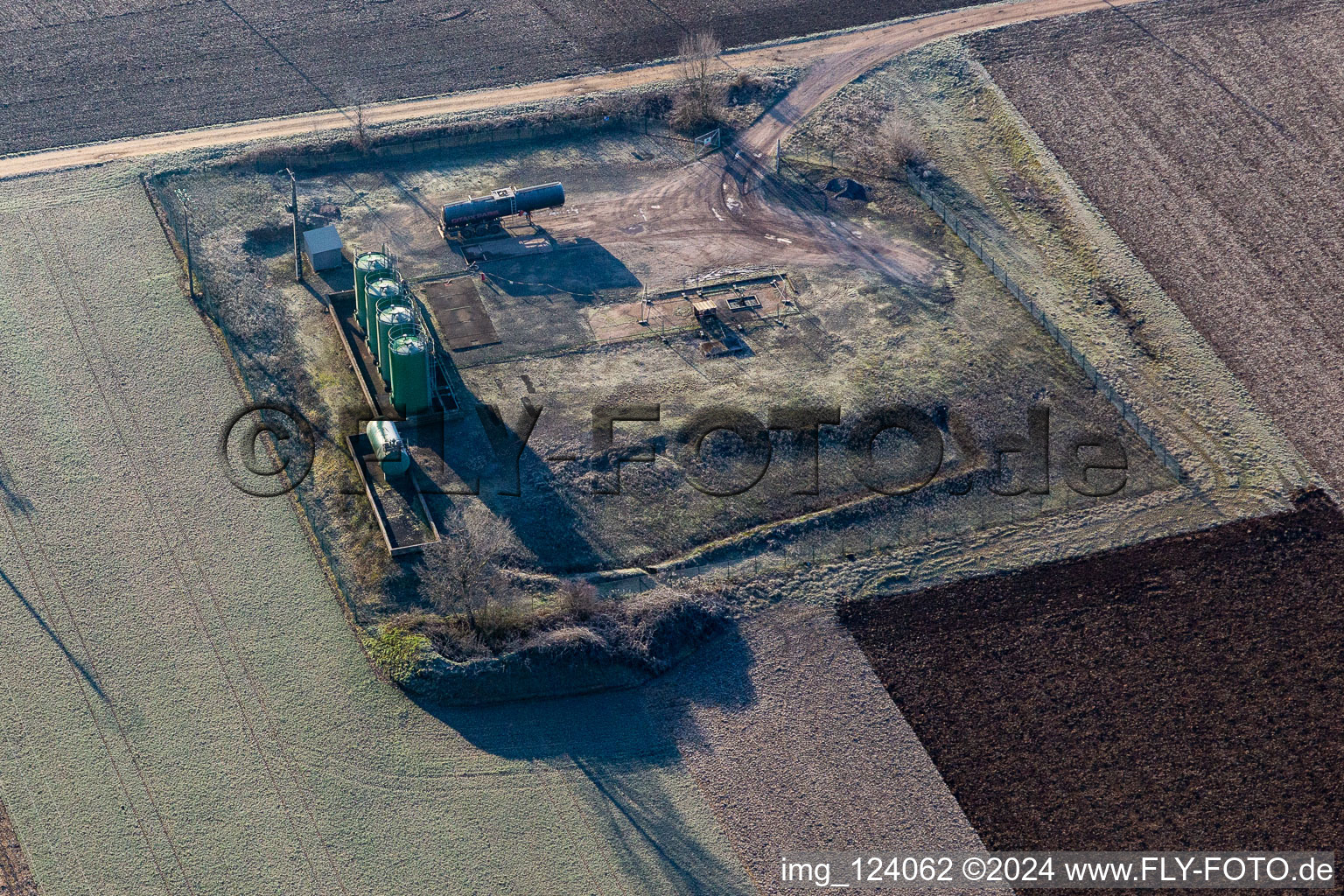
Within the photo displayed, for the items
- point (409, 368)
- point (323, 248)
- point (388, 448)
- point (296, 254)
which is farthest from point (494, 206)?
point (388, 448)

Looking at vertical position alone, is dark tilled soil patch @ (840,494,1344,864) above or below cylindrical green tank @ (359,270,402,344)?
below

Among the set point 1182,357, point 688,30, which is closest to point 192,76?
point 688,30

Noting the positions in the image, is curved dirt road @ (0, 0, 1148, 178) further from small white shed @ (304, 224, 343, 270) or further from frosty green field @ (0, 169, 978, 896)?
frosty green field @ (0, 169, 978, 896)

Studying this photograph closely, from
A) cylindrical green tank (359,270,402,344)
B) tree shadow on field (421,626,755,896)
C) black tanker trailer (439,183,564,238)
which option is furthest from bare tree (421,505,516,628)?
black tanker trailer (439,183,564,238)

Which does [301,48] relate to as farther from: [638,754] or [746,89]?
[638,754]

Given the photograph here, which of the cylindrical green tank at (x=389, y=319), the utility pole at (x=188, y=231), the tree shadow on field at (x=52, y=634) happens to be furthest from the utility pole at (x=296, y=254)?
the tree shadow on field at (x=52, y=634)
